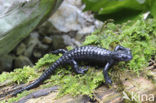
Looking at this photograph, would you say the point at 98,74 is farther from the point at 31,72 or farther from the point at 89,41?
the point at 31,72

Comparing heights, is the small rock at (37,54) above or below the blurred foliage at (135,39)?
above

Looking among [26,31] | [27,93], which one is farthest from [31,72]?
[26,31]

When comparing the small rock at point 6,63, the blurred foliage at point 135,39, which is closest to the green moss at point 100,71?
the blurred foliage at point 135,39

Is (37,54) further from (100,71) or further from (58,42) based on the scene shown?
(100,71)

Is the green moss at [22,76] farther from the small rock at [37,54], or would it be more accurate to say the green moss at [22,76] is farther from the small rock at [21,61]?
the small rock at [37,54]

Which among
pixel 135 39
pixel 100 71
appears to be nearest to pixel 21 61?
pixel 100 71

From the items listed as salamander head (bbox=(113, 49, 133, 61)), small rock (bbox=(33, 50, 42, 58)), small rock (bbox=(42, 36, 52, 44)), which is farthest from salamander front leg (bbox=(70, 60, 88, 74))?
small rock (bbox=(42, 36, 52, 44))
